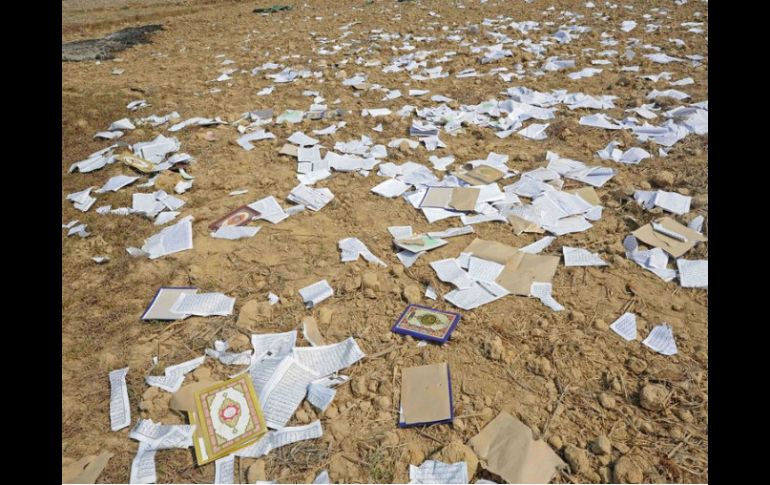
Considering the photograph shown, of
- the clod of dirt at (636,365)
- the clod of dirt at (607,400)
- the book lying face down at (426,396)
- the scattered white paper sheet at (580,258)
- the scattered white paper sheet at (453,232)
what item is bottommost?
the book lying face down at (426,396)

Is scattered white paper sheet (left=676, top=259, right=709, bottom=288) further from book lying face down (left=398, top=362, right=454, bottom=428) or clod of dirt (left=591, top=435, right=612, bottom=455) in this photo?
book lying face down (left=398, top=362, right=454, bottom=428)

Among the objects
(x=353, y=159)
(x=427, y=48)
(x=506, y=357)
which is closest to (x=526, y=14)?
(x=427, y=48)

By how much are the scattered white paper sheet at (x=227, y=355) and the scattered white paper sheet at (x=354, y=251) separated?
0.80m

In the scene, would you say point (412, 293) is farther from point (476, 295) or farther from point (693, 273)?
point (693, 273)

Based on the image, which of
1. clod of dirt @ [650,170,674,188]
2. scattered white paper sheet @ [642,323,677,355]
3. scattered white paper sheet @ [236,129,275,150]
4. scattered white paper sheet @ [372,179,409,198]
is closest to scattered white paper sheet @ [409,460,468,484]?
scattered white paper sheet @ [642,323,677,355]

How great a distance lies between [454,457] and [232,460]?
822 millimetres

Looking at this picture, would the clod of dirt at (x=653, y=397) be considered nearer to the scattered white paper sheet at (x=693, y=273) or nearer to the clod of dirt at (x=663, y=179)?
the scattered white paper sheet at (x=693, y=273)

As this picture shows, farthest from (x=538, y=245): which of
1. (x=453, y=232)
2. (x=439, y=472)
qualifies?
(x=439, y=472)

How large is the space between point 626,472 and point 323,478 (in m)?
1.05

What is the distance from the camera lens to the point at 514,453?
1627mm

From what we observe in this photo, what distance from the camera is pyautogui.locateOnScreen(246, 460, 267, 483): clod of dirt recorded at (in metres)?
1.63

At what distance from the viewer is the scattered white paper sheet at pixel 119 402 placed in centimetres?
187

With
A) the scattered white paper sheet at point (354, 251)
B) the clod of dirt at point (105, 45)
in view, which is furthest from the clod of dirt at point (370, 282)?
the clod of dirt at point (105, 45)

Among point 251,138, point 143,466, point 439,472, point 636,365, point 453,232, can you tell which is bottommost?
point 143,466
